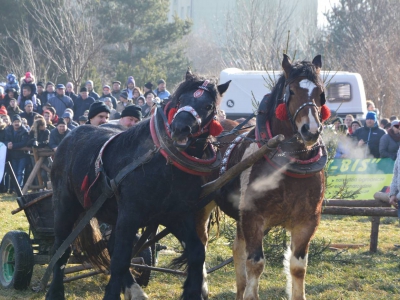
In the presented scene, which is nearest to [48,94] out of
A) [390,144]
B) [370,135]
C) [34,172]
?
[34,172]

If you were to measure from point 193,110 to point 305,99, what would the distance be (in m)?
0.88

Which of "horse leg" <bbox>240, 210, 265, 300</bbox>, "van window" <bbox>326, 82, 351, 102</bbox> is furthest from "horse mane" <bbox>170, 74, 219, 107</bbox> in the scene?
"van window" <bbox>326, 82, 351, 102</bbox>

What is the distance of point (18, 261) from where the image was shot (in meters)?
6.75

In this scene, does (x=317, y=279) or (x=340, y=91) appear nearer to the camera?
(x=317, y=279)

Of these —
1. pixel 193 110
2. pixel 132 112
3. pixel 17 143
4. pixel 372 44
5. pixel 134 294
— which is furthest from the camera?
pixel 372 44

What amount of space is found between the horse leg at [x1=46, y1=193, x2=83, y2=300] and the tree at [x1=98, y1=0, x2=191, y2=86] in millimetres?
26835

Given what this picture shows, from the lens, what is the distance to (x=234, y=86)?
1970cm

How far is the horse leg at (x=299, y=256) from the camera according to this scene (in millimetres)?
5691

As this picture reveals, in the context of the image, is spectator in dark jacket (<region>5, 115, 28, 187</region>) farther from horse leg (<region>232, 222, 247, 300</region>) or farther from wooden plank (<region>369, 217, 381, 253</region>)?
horse leg (<region>232, 222, 247, 300</region>)

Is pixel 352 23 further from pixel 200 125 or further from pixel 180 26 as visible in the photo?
pixel 200 125

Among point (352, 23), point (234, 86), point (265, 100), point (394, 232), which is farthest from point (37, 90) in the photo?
point (352, 23)

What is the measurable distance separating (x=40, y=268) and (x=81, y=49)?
17.5m

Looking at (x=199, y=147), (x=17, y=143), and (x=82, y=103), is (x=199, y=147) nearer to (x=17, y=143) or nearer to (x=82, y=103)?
(x=17, y=143)

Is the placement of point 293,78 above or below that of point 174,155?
above
